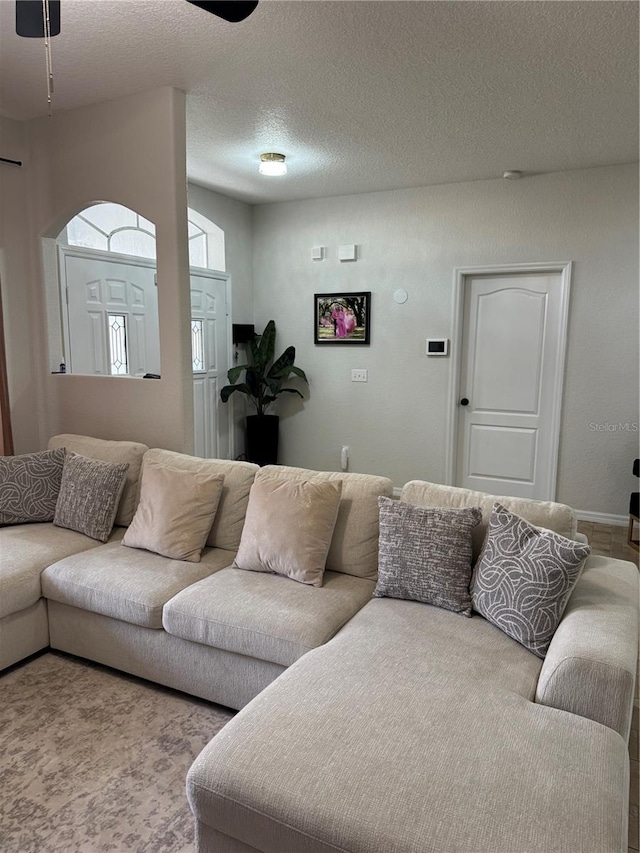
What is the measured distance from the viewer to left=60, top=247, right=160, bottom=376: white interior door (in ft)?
13.0

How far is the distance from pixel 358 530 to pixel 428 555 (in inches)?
16.0

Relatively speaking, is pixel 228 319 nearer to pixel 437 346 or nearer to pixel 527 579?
pixel 437 346

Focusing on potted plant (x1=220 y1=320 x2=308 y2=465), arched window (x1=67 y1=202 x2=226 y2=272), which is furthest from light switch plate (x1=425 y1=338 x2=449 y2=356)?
arched window (x1=67 y1=202 x2=226 y2=272)

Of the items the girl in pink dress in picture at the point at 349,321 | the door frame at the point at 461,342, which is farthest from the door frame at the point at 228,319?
the door frame at the point at 461,342

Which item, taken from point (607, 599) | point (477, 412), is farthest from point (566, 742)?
point (477, 412)

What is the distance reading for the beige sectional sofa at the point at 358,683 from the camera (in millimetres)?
1229

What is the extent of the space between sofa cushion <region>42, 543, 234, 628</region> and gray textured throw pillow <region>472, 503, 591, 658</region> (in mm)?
1208

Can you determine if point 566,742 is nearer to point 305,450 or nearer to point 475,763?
point 475,763

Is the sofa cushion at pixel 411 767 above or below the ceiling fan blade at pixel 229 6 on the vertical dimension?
below

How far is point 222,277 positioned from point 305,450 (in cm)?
182

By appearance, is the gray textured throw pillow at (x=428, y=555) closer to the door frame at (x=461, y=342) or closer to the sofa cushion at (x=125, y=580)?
the sofa cushion at (x=125, y=580)

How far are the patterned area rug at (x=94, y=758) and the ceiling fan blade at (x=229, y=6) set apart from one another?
2.35 meters

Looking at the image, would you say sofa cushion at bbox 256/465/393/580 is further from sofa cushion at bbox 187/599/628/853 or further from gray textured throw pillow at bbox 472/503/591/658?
sofa cushion at bbox 187/599/628/853

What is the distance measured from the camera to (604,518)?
14.7 feet
